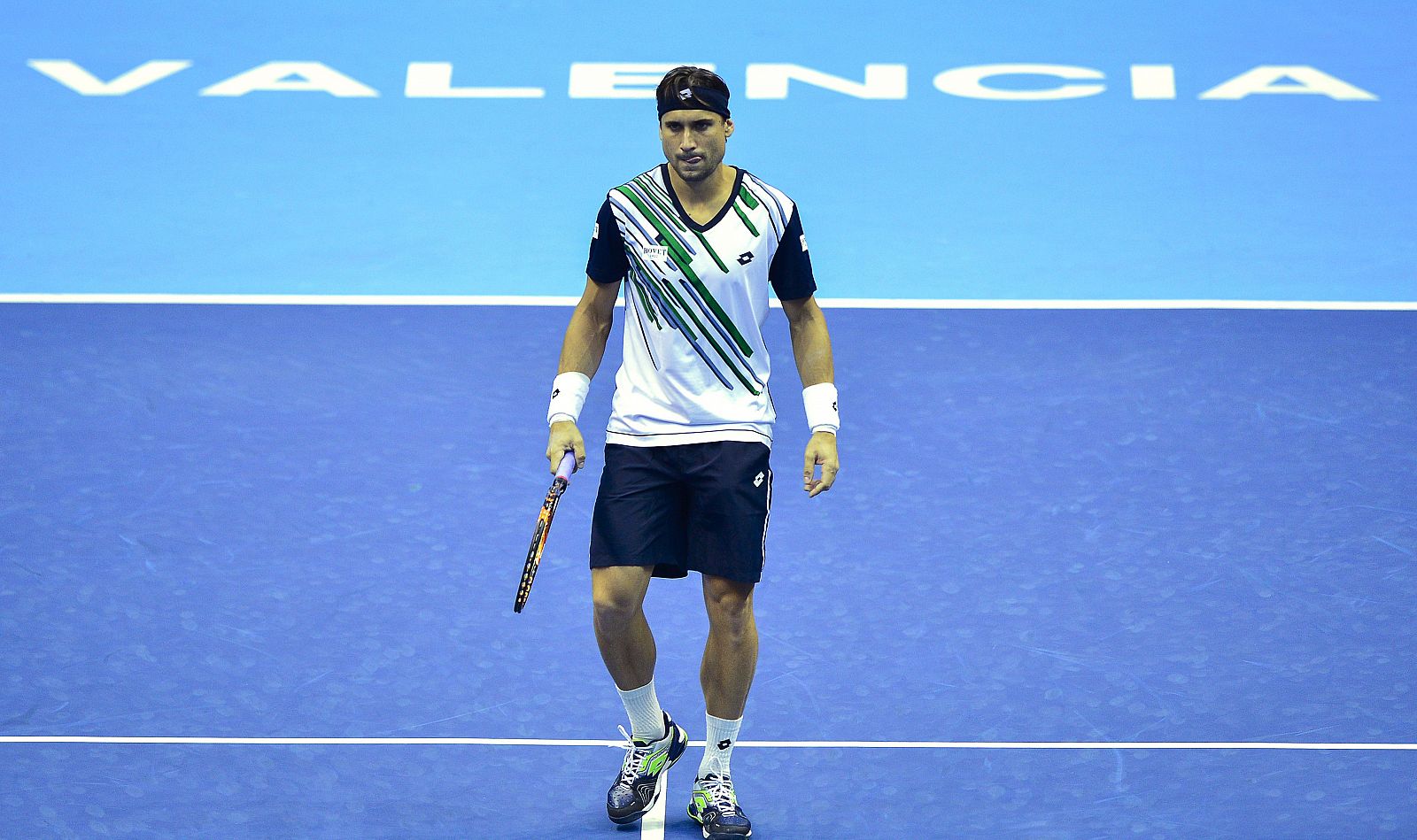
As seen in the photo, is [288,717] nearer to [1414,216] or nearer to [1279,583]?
[1279,583]

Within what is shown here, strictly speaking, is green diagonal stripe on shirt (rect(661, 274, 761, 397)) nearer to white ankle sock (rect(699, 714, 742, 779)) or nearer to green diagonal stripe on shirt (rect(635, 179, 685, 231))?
green diagonal stripe on shirt (rect(635, 179, 685, 231))

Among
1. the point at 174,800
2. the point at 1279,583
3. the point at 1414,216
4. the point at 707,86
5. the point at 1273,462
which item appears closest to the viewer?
the point at 707,86

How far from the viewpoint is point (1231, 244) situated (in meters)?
9.71

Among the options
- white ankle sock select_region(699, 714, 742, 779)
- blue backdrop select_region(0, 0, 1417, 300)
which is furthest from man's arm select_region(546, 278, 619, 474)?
blue backdrop select_region(0, 0, 1417, 300)

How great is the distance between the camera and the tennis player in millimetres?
4879

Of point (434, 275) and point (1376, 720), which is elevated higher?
point (434, 275)

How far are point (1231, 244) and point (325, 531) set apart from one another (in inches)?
209

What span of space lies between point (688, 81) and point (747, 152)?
6146mm

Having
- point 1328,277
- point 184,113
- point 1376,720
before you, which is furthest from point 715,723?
point 184,113

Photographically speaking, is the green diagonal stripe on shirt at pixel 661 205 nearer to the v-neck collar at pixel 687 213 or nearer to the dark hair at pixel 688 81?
the v-neck collar at pixel 687 213

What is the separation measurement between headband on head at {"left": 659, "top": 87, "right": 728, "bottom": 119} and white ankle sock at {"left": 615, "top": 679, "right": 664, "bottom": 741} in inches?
63.1

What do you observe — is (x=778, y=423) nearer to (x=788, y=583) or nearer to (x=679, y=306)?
(x=788, y=583)

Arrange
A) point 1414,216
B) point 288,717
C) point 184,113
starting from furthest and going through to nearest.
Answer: point 184,113 < point 1414,216 < point 288,717

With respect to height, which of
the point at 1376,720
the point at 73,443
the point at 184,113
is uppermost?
the point at 184,113
